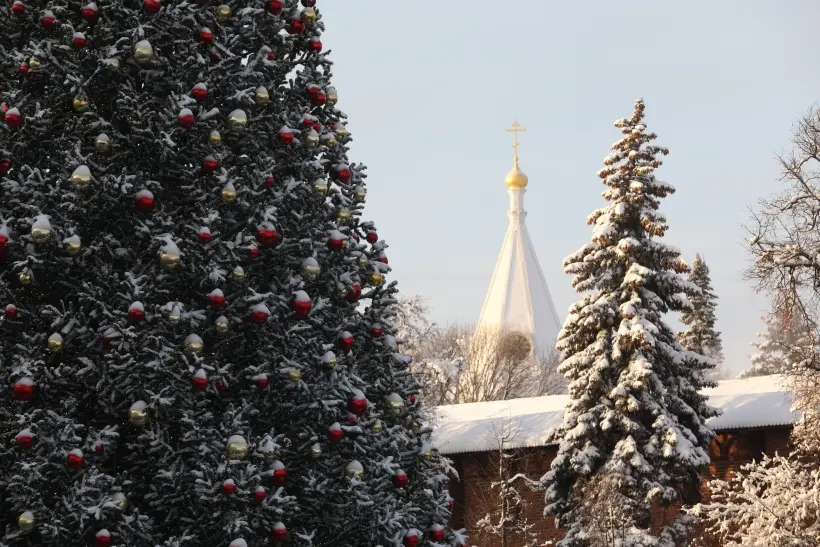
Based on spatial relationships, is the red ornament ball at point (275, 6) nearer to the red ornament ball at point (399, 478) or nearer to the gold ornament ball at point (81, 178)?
the gold ornament ball at point (81, 178)

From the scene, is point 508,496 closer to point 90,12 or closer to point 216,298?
point 216,298

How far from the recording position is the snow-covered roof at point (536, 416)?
24078mm

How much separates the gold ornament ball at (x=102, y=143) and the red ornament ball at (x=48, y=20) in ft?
2.75

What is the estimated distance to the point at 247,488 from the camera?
693cm

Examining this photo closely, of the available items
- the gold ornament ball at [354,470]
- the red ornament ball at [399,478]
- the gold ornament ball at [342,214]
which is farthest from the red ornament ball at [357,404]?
the gold ornament ball at [342,214]

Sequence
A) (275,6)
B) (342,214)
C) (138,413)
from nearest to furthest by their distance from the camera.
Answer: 1. (138,413)
2. (275,6)
3. (342,214)

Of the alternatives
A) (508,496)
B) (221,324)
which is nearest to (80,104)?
(221,324)

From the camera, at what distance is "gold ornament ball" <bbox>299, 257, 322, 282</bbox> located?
25.1ft

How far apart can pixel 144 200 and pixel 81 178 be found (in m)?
0.40

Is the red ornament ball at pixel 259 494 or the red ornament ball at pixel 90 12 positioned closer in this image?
the red ornament ball at pixel 259 494

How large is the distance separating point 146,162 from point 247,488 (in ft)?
7.24

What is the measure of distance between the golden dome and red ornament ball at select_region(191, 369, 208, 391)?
166 feet

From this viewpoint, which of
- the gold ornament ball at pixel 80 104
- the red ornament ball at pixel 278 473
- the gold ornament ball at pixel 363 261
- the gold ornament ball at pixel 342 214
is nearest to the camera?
the red ornament ball at pixel 278 473

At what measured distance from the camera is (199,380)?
6.95 meters
